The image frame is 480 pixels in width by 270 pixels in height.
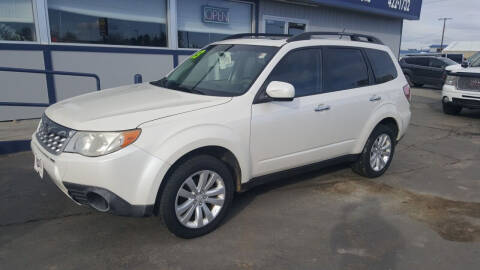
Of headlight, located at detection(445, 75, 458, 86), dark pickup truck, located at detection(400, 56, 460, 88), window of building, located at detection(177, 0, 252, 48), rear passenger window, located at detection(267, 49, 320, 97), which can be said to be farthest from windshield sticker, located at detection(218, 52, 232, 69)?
dark pickup truck, located at detection(400, 56, 460, 88)

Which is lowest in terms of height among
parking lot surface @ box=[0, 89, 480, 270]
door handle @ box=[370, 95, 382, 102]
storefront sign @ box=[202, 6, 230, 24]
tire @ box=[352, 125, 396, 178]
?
parking lot surface @ box=[0, 89, 480, 270]

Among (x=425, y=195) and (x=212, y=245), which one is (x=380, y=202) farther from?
(x=212, y=245)

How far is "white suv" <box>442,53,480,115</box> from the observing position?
9695mm

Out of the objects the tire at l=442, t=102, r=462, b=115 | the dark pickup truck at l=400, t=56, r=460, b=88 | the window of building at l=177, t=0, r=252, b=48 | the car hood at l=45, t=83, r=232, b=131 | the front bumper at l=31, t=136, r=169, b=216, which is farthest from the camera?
the dark pickup truck at l=400, t=56, r=460, b=88

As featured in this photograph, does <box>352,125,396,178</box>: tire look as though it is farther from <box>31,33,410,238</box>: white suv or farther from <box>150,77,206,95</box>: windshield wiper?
<box>150,77,206,95</box>: windshield wiper

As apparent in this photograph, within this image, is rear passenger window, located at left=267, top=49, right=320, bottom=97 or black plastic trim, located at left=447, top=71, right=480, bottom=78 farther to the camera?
black plastic trim, located at left=447, top=71, right=480, bottom=78

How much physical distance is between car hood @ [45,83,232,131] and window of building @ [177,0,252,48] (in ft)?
20.6

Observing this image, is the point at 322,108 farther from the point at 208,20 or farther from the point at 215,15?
the point at 215,15

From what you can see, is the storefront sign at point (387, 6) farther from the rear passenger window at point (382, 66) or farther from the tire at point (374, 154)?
the tire at point (374, 154)

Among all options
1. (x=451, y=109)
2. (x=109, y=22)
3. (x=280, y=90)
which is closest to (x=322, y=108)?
(x=280, y=90)

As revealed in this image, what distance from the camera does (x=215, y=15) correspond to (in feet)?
33.9

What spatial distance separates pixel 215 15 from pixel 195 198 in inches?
316

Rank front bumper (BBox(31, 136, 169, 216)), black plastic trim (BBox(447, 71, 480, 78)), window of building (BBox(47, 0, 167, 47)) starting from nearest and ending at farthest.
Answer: front bumper (BBox(31, 136, 169, 216))
window of building (BBox(47, 0, 167, 47))
black plastic trim (BBox(447, 71, 480, 78))

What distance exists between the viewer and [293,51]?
401 cm
